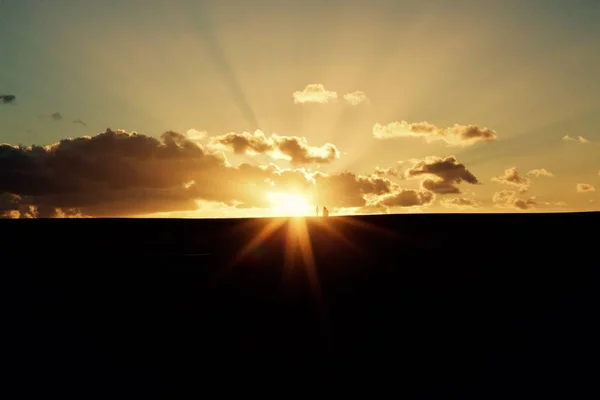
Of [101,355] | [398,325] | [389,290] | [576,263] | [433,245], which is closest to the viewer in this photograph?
[101,355]

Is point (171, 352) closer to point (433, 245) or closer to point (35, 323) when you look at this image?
→ point (35, 323)

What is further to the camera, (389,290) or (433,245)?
(433,245)

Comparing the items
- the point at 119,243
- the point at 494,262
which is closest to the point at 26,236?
the point at 119,243

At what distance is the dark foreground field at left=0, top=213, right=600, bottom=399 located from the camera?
1279 cm

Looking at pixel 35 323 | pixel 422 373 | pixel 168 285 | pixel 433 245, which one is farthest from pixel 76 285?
pixel 433 245

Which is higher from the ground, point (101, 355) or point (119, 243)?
point (119, 243)

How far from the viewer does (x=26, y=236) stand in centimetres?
2367

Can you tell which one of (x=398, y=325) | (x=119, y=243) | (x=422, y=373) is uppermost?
(x=119, y=243)

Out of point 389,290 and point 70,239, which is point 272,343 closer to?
point 389,290

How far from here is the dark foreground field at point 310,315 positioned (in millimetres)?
12789

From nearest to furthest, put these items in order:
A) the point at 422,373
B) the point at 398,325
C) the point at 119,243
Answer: the point at 422,373
the point at 398,325
the point at 119,243

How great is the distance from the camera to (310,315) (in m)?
15.3

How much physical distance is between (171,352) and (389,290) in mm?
7648

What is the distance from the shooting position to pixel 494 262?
18969 millimetres
